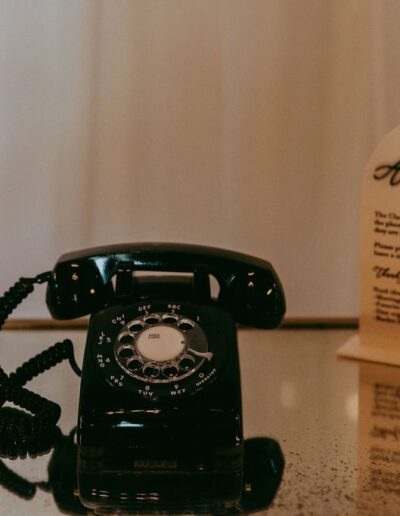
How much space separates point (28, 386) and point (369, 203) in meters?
0.44

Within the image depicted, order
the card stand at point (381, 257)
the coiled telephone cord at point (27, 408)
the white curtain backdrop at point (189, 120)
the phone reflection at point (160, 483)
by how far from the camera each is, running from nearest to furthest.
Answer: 1. the phone reflection at point (160, 483)
2. the coiled telephone cord at point (27, 408)
3. the card stand at point (381, 257)
4. the white curtain backdrop at point (189, 120)

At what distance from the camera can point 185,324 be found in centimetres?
87

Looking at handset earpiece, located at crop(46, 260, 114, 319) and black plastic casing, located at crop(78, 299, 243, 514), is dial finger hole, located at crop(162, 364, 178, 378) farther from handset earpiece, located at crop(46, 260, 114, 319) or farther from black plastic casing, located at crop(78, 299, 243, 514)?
handset earpiece, located at crop(46, 260, 114, 319)

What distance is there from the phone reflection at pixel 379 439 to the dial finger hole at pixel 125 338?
0.24 m

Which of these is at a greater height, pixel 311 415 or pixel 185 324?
pixel 185 324

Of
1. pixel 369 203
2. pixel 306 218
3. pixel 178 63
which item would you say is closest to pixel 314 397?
pixel 369 203

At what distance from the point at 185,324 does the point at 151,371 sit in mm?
74

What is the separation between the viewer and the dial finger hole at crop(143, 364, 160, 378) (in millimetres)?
814

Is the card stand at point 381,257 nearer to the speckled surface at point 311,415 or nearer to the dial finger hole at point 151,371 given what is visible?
the speckled surface at point 311,415

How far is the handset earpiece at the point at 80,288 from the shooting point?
3.05 feet

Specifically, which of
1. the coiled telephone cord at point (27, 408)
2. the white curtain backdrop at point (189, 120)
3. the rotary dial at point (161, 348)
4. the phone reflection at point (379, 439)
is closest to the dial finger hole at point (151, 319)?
the rotary dial at point (161, 348)

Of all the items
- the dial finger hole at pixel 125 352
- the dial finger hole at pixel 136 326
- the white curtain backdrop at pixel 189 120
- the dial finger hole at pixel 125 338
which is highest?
the white curtain backdrop at pixel 189 120

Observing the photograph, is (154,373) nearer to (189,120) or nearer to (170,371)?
(170,371)

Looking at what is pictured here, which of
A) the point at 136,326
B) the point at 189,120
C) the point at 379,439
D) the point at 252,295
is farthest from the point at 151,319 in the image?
the point at 189,120
